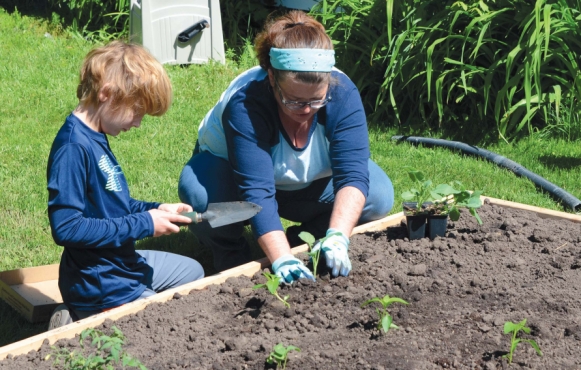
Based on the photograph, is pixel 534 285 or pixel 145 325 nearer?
pixel 145 325

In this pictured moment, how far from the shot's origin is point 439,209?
3363 mm

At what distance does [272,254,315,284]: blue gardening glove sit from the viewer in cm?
288

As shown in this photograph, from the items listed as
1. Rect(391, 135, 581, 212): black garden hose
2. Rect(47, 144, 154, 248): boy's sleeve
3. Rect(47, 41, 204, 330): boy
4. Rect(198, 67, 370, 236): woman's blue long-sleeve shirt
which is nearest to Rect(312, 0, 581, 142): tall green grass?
Rect(391, 135, 581, 212): black garden hose

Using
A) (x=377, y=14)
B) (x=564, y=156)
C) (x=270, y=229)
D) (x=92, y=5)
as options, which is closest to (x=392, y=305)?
(x=270, y=229)

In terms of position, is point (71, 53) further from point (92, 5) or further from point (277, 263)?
point (277, 263)

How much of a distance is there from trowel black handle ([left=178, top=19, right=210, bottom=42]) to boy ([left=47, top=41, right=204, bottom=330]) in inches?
155

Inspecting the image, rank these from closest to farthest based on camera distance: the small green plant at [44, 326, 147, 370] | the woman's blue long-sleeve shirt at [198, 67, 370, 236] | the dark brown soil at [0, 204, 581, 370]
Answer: the small green plant at [44, 326, 147, 370], the dark brown soil at [0, 204, 581, 370], the woman's blue long-sleeve shirt at [198, 67, 370, 236]

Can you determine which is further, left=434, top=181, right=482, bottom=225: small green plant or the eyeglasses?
left=434, top=181, right=482, bottom=225: small green plant

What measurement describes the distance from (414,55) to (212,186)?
2.69 meters

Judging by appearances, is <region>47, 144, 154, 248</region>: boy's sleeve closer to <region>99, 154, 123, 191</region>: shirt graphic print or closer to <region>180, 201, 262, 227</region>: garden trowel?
<region>99, 154, 123, 191</region>: shirt graphic print

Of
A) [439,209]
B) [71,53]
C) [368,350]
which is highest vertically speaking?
[71,53]

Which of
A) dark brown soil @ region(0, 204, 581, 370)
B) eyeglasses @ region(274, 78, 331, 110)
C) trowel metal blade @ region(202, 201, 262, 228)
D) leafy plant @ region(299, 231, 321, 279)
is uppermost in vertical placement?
eyeglasses @ region(274, 78, 331, 110)

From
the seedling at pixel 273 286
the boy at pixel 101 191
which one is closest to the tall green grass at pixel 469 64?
the seedling at pixel 273 286

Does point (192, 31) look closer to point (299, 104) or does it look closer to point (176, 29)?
point (176, 29)
